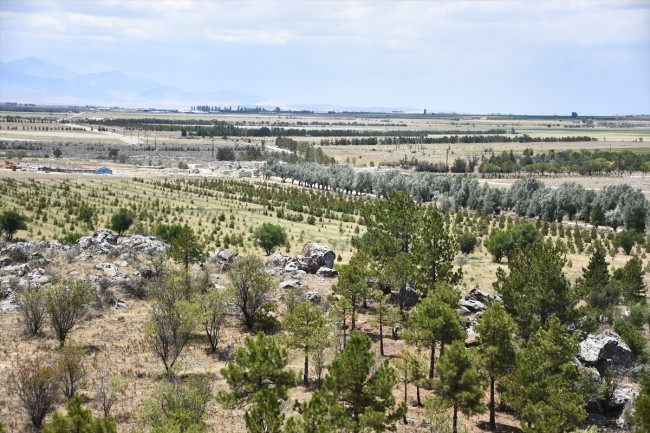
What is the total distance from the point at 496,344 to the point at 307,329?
706 cm

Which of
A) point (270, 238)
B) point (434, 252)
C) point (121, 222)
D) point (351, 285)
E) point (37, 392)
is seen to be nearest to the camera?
point (37, 392)

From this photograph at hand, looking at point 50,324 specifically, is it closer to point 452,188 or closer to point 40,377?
point 40,377

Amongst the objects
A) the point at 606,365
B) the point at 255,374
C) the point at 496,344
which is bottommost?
the point at 606,365

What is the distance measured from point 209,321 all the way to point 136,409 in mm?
7311

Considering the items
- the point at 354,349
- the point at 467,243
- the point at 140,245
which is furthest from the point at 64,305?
the point at 467,243

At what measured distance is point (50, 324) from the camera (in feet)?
90.0

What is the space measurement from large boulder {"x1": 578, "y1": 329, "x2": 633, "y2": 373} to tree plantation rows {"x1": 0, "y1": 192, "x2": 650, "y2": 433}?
0.31 m

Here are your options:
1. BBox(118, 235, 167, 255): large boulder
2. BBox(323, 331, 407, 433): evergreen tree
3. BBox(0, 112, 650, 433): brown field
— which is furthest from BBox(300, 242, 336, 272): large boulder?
BBox(323, 331, 407, 433): evergreen tree

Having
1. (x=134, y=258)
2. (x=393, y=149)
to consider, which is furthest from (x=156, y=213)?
(x=393, y=149)

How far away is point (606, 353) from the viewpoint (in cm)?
2442

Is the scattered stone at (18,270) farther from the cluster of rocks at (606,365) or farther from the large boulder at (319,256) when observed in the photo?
the cluster of rocks at (606,365)

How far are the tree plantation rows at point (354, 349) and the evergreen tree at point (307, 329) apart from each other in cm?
6

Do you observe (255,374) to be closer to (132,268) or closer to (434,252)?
(434,252)

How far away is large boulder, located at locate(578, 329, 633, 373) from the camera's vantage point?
2425 cm
